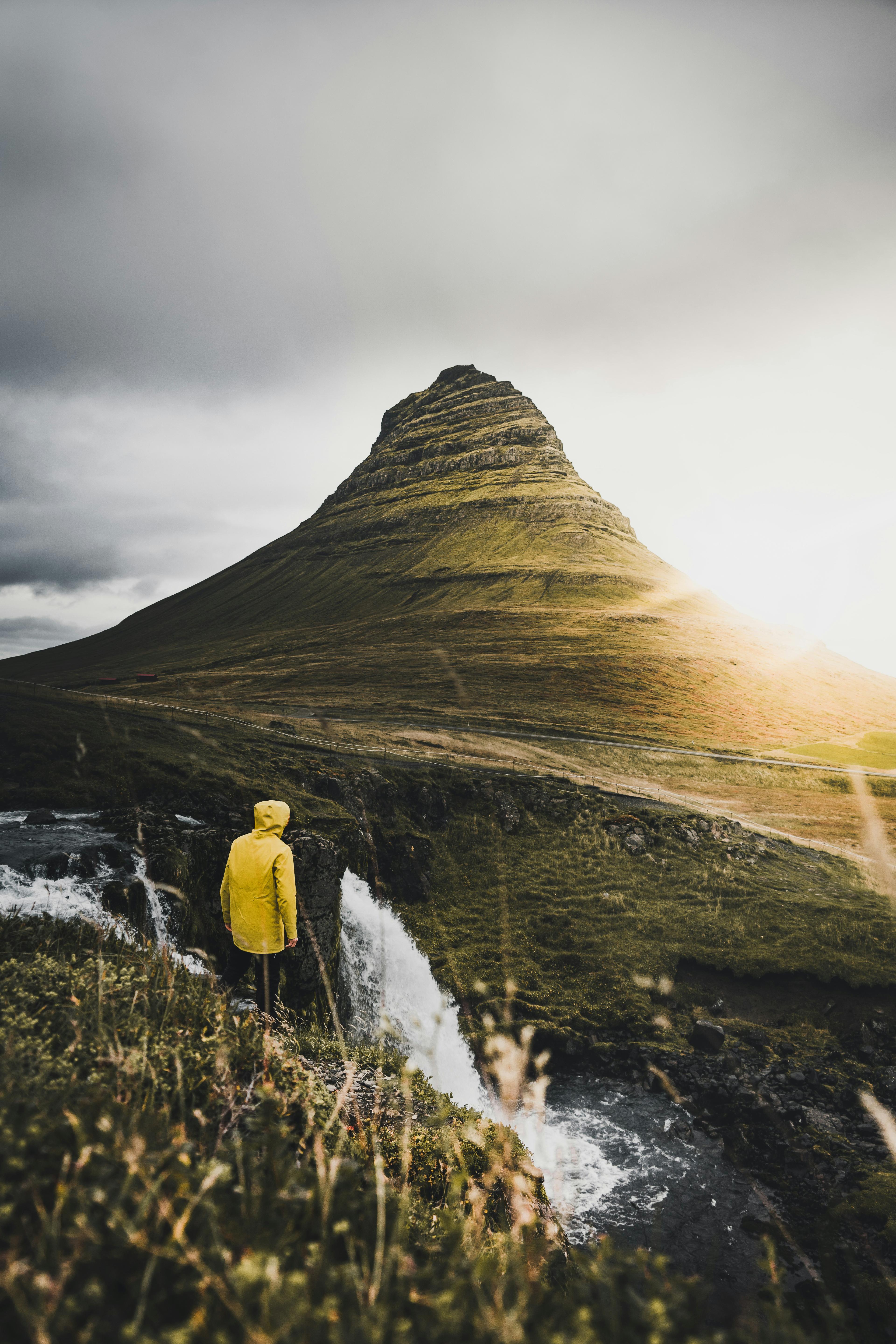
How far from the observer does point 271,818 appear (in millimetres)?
7805

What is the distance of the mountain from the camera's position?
75.9 meters

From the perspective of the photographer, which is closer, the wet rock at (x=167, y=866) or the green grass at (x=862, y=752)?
the wet rock at (x=167, y=866)

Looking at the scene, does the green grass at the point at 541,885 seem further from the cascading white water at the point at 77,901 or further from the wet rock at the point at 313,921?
the wet rock at the point at 313,921

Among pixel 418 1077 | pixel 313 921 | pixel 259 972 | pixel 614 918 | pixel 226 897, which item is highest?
pixel 226 897

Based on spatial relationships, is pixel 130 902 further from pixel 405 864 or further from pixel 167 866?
pixel 405 864

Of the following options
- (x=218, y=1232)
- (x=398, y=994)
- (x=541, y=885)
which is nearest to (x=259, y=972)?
(x=218, y=1232)

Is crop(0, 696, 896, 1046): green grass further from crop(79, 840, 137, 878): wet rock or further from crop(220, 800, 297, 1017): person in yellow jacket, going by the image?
crop(220, 800, 297, 1017): person in yellow jacket

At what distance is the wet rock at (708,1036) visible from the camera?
15172 millimetres

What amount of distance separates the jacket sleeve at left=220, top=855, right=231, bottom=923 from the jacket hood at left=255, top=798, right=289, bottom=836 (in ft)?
2.27

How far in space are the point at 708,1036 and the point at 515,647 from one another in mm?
90560

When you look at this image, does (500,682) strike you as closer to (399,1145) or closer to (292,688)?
(292,688)

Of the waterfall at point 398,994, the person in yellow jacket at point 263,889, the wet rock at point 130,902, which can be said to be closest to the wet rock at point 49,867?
the wet rock at point 130,902

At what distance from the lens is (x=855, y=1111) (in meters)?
13.1

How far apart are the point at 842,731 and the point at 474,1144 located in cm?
8591
